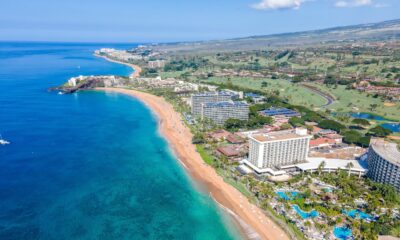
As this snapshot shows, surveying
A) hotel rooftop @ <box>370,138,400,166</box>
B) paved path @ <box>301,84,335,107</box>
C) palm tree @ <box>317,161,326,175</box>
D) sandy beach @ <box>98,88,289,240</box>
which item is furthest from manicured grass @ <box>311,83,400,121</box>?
sandy beach @ <box>98,88,289,240</box>

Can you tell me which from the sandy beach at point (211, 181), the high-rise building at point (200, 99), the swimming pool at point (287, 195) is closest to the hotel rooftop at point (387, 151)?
the swimming pool at point (287, 195)

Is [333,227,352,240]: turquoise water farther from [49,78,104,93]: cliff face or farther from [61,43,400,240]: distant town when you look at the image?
[49,78,104,93]: cliff face

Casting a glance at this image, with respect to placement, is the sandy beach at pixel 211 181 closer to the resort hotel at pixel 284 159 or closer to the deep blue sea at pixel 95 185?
the deep blue sea at pixel 95 185

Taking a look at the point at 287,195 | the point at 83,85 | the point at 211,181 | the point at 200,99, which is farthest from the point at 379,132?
the point at 83,85

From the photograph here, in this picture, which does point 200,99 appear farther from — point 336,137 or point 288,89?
point 288,89

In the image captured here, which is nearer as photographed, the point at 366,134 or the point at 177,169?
the point at 177,169

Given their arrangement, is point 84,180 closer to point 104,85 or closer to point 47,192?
point 47,192

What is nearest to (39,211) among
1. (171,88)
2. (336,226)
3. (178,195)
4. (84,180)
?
(84,180)
